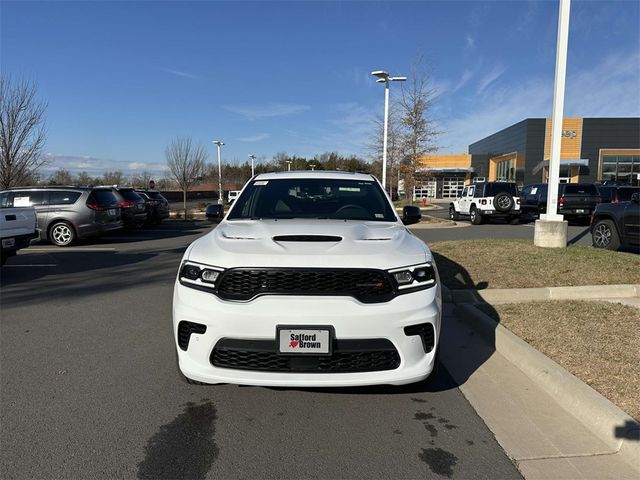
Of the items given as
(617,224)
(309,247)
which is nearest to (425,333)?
(309,247)

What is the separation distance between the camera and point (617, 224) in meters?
9.88

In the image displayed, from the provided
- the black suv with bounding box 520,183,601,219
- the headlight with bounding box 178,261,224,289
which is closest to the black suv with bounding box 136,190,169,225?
the headlight with bounding box 178,261,224,289

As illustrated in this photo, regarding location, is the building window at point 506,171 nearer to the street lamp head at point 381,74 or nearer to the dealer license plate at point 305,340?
the street lamp head at point 381,74

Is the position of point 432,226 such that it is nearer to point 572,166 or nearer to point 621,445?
point 621,445

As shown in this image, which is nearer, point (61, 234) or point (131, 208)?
point (61, 234)

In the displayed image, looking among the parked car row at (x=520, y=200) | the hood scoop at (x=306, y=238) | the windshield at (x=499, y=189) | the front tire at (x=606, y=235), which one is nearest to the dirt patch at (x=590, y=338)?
the hood scoop at (x=306, y=238)

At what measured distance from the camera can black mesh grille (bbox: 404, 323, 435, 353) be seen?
3.09m

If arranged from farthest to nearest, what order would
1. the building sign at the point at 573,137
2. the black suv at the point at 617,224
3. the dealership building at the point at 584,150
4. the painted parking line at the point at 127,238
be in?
the building sign at the point at 573,137 < the dealership building at the point at 584,150 < the painted parking line at the point at 127,238 < the black suv at the point at 617,224

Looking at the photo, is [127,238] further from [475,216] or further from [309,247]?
[475,216]

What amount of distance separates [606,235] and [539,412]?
28.2ft

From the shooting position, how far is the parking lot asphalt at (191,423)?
2703 millimetres

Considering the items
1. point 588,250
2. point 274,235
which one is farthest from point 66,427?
point 588,250

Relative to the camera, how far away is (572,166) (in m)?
47.8

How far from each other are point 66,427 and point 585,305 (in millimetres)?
5566
